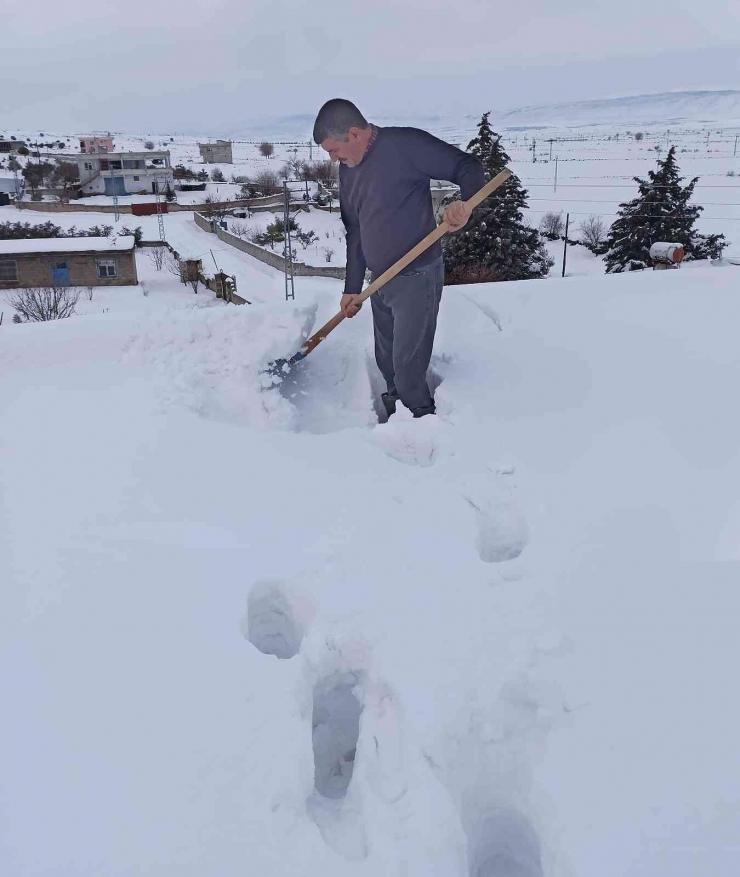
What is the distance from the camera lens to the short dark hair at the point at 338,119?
2982 millimetres

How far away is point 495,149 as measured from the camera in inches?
661

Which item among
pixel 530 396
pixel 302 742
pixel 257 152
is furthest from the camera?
pixel 257 152

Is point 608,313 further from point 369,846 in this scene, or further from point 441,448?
point 369,846

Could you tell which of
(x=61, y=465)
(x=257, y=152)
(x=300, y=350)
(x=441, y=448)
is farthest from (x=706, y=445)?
(x=257, y=152)

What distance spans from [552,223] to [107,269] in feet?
58.5

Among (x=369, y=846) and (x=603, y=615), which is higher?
(x=603, y=615)

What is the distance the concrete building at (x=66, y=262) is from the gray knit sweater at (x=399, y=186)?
21878mm

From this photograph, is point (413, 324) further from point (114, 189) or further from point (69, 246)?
point (114, 189)

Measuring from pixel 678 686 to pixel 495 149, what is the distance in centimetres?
1697

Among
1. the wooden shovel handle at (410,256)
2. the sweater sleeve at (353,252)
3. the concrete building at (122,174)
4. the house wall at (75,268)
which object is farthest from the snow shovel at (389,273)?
the concrete building at (122,174)

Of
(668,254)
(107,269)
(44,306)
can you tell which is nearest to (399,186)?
(668,254)

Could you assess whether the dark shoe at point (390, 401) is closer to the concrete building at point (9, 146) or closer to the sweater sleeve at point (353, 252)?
the sweater sleeve at point (353, 252)

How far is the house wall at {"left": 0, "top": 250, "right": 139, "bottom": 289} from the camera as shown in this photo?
22906 millimetres

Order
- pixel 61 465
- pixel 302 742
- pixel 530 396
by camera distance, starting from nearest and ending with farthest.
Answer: pixel 302 742 → pixel 61 465 → pixel 530 396
